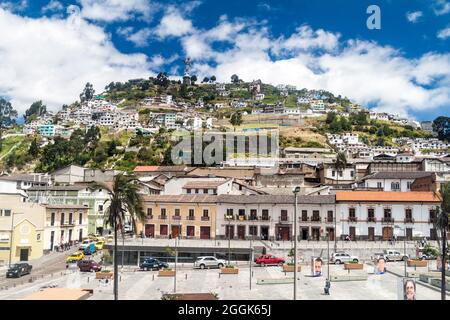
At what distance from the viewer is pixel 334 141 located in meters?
150

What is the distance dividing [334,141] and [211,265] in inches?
Answer: 4731

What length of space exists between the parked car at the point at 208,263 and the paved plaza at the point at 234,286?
0.87 meters

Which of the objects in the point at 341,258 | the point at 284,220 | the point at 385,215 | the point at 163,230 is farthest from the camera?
the point at 163,230

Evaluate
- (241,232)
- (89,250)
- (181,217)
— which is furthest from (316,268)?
(89,250)

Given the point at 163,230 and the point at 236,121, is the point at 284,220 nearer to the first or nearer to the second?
the point at 163,230

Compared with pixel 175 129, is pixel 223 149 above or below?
below

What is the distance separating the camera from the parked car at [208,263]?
122 ft

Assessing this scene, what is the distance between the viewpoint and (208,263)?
1474 inches

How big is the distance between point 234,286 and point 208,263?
850 cm

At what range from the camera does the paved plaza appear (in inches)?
1008

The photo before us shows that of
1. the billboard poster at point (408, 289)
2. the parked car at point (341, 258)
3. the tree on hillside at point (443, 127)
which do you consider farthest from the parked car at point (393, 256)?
the tree on hillside at point (443, 127)

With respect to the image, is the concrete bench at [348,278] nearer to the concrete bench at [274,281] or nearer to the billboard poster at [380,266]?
the billboard poster at [380,266]
